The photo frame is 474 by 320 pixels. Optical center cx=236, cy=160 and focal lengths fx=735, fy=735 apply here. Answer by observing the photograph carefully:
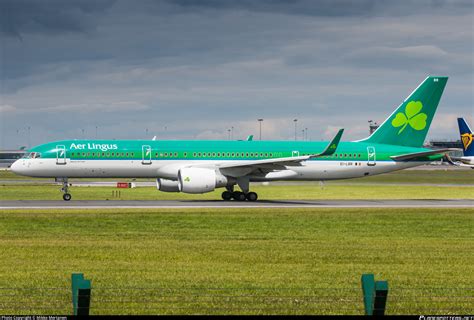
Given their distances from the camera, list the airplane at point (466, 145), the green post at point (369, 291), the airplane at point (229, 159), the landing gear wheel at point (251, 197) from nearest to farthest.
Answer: the green post at point (369, 291) → the airplane at point (229, 159) → the landing gear wheel at point (251, 197) → the airplane at point (466, 145)

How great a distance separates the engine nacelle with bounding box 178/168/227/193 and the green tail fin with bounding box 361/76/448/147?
1435cm

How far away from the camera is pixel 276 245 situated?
82.1ft

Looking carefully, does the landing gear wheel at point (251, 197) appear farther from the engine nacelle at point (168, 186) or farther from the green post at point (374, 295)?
the green post at point (374, 295)

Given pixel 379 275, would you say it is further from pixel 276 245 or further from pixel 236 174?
pixel 236 174

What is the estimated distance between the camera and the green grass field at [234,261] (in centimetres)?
1469

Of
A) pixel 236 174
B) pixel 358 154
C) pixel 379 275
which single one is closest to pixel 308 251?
pixel 379 275

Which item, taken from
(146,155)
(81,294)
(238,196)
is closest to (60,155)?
(146,155)

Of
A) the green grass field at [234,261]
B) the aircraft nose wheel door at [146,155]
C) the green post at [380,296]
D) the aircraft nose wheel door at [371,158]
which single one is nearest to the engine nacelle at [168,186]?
the aircraft nose wheel door at [146,155]

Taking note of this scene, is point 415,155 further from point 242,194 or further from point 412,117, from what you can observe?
point 242,194

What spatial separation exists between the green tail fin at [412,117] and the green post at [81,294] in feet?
150

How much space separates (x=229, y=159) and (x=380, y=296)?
40536 millimetres

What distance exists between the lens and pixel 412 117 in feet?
179

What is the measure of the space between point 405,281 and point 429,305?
321 cm

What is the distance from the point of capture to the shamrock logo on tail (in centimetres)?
5453
